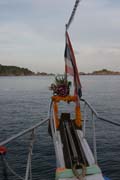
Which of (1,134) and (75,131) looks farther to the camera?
(1,134)

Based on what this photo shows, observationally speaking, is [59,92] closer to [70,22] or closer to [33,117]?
[70,22]

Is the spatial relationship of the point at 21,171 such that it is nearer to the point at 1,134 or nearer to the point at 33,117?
the point at 1,134

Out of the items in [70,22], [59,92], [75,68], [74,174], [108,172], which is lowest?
[108,172]

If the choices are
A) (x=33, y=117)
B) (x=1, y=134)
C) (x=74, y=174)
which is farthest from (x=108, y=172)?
(x=33, y=117)

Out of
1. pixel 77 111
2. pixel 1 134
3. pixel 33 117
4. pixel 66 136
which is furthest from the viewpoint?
pixel 33 117

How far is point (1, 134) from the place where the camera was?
24.7m

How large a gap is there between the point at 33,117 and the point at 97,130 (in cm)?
1058

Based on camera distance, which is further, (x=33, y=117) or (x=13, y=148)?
(x=33, y=117)

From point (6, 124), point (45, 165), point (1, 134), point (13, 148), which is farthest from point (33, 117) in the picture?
point (45, 165)

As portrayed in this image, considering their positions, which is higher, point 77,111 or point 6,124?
point 77,111

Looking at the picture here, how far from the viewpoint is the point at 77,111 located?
39.5ft

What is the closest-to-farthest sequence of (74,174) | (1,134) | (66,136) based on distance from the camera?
(74,174) < (66,136) < (1,134)

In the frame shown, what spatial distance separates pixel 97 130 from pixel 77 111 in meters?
14.3

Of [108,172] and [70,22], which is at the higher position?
[70,22]
